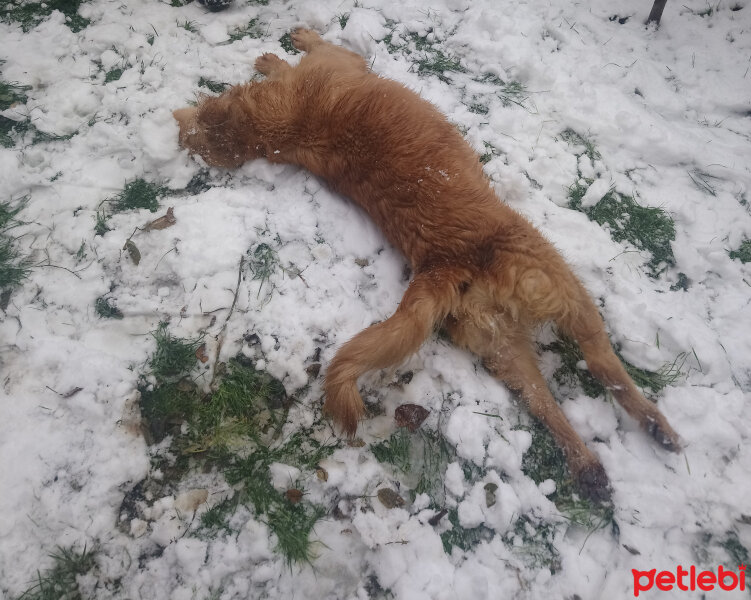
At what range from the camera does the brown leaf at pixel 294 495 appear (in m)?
1.99

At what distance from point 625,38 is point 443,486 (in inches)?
130

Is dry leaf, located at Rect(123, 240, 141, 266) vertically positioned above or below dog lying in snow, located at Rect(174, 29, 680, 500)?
below

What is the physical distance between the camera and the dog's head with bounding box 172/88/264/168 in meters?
2.69

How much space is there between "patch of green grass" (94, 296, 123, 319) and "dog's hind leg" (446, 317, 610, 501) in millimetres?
1695

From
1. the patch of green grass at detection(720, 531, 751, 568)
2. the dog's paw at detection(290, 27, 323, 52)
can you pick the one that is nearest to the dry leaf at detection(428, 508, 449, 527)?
the patch of green grass at detection(720, 531, 751, 568)

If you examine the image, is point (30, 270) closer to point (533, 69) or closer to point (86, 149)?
point (86, 149)

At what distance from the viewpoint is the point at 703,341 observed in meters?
2.28

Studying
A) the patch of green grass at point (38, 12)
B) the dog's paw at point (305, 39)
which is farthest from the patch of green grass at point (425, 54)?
the patch of green grass at point (38, 12)

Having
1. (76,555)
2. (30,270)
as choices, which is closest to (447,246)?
(76,555)

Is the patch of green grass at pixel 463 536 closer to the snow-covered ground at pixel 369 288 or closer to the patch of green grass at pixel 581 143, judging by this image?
the snow-covered ground at pixel 369 288

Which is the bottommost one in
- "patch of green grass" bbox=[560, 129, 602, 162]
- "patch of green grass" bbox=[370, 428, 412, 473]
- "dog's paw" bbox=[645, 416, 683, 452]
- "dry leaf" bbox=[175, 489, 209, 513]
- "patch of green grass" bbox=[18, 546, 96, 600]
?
"patch of green grass" bbox=[18, 546, 96, 600]

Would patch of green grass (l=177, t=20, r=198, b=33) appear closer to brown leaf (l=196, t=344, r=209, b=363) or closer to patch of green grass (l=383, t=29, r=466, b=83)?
patch of green grass (l=383, t=29, r=466, b=83)

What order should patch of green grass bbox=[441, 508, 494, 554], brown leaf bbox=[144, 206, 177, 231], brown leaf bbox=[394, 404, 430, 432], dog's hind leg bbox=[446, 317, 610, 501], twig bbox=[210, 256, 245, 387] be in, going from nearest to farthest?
patch of green grass bbox=[441, 508, 494, 554], dog's hind leg bbox=[446, 317, 610, 501], brown leaf bbox=[394, 404, 430, 432], twig bbox=[210, 256, 245, 387], brown leaf bbox=[144, 206, 177, 231]

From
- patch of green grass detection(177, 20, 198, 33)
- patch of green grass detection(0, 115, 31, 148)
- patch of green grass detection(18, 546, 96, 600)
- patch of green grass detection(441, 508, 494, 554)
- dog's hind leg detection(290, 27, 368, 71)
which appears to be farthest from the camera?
patch of green grass detection(177, 20, 198, 33)
